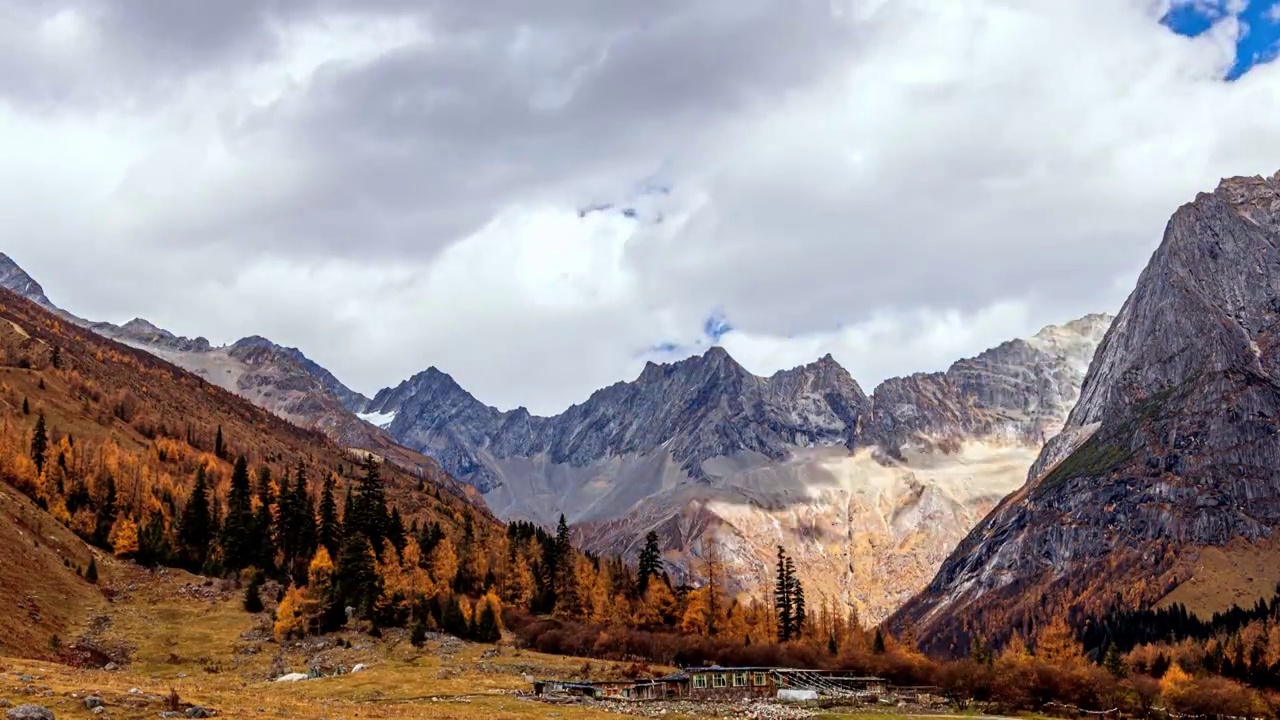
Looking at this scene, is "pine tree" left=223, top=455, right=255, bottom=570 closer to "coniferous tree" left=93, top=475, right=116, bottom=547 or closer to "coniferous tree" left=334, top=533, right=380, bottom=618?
"coniferous tree" left=93, top=475, right=116, bottom=547

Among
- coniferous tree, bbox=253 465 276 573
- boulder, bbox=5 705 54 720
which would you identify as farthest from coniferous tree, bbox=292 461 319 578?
boulder, bbox=5 705 54 720

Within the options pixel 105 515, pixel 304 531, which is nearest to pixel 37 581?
pixel 105 515

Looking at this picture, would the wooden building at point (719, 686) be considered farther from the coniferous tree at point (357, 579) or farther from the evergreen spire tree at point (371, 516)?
the evergreen spire tree at point (371, 516)

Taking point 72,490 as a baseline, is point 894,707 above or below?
below

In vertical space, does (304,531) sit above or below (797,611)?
above

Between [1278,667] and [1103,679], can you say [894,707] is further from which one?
[1278,667]

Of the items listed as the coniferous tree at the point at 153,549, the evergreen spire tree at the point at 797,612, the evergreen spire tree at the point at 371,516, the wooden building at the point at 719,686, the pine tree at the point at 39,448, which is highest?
the pine tree at the point at 39,448

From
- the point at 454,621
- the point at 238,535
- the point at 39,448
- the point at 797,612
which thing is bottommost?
the point at 797,612

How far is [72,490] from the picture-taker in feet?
559

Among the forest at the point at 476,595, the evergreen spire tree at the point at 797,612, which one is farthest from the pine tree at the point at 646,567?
the evergreen spire tree at the point at 797,612

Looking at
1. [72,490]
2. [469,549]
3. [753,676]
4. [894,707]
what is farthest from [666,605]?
[72,490]

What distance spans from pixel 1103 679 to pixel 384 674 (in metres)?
107

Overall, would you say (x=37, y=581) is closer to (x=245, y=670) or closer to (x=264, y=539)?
(x=245, y=670)

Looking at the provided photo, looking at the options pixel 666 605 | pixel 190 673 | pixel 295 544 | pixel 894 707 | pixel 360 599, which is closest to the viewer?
pixel 190 673
